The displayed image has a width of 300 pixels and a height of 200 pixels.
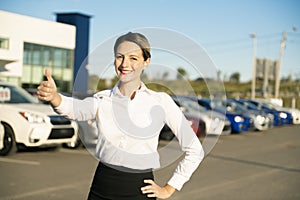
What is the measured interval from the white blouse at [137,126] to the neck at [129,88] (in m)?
0.03

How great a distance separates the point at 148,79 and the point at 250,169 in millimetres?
7244

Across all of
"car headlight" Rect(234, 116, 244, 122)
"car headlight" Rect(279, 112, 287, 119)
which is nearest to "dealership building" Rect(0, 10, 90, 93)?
"car headlight" Rect(234, 116, 244, 122)

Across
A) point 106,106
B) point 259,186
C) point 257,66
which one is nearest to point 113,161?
point 106,106

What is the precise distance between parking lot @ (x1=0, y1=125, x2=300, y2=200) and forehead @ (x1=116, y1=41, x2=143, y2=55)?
3158 mm

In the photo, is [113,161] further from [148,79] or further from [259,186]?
[259,186]

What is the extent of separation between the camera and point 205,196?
657 centimetres

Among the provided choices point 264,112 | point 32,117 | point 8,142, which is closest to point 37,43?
point 32,117

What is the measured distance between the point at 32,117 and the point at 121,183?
7926 mm

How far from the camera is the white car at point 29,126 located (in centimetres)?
966

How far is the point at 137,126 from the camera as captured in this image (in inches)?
90.4

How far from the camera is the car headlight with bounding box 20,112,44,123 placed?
9759 millimetres

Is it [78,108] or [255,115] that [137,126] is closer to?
[78,108]

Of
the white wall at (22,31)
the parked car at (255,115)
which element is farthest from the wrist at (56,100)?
the parked car at (255,115)

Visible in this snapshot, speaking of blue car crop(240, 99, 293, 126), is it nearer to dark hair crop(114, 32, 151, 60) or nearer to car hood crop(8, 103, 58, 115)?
car hood crop(8, 103, 58, 115)
